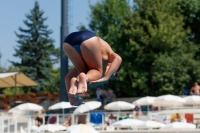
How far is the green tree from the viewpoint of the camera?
49875 millimetres

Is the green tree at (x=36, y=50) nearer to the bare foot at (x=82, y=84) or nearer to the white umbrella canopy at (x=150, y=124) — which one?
the white umbrella canopy at (x=150, y=124)

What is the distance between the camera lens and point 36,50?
50.9 meters

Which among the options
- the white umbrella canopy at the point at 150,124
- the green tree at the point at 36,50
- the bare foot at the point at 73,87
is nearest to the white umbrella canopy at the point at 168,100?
the white umbrella canopy at the point at 150,124

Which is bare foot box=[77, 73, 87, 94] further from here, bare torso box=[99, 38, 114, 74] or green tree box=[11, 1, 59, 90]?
green tree box=[11, 1, 59, 90]

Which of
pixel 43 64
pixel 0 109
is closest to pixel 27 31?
pixel 43 64

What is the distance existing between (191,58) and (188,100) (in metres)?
8.33

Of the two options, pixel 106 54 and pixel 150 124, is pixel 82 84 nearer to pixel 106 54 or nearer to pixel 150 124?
pixel 106 54

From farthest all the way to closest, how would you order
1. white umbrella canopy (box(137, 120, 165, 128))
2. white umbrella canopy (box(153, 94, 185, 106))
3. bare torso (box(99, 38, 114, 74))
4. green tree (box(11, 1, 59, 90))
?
green tree (box(11, 1, 59, 90))
white umbrella canopy (box(153, 94, 185, 106))
white umbrella canopy (box(137, 120, 165, 128))
bare torso (box(99, 38, 114, 74))

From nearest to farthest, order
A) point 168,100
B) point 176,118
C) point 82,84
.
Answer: point 82,84, point 176,118, point 168,100

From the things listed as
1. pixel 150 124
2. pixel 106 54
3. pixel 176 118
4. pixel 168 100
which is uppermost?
pixel 168 100

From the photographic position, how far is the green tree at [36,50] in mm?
A: 49875

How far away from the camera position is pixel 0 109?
29.6 meters

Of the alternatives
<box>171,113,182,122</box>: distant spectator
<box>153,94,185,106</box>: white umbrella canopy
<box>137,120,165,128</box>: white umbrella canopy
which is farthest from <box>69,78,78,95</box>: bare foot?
<box>153,94,185,106</box>: white umbrella canopy

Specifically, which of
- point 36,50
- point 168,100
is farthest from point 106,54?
point 36,50
